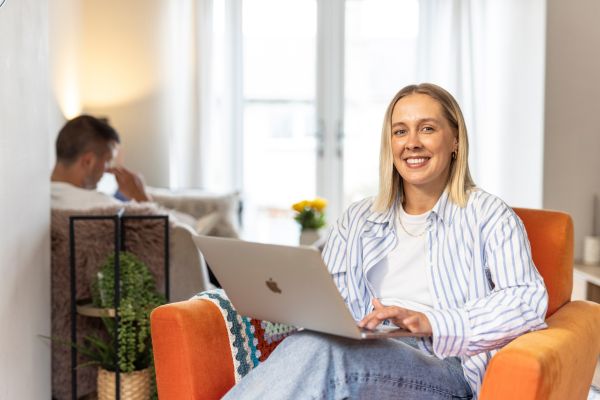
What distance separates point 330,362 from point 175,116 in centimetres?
404

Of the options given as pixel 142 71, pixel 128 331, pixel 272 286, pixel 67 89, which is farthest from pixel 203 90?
pixel 272 286

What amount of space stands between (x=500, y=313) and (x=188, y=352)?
67 centimetres

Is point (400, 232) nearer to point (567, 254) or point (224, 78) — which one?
point (567, 254)

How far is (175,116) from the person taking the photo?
18.5 ft

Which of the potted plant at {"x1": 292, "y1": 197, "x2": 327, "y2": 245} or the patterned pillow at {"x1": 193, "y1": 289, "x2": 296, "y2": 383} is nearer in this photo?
the patterned pillow at {"x1": 193, "y1": 289, "x2": 296, "y2": 383}

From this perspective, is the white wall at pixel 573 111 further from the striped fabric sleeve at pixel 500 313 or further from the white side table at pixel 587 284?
the striped fabric sleeve at pixel 500 313

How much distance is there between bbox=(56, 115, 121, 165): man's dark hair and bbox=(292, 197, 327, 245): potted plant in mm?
1335

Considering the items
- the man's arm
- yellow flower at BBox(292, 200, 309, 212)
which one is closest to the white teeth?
yellow flower at BBox(292, 200, 309, 212)

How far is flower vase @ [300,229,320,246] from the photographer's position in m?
4.74

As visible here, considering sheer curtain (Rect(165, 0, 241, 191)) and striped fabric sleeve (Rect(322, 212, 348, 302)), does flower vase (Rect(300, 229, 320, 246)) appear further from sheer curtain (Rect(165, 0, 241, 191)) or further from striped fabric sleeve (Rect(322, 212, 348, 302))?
striped fabric sleeve (Rect(322, 212, 348, 302))

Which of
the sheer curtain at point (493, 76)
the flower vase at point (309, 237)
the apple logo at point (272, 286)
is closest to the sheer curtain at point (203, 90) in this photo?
the flower vase at point (309, 237)

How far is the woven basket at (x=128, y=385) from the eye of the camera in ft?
9.32

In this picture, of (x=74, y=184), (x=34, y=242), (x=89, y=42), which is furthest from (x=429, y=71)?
(x=34, y=242)

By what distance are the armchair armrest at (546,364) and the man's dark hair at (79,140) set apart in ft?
7.63
